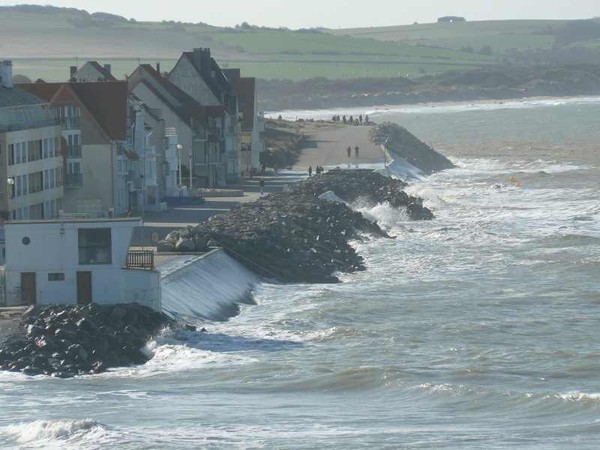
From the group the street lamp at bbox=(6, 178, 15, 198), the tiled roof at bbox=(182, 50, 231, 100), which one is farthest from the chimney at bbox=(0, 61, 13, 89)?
the tiled roof at bbox=(182, 50, 231, 100)

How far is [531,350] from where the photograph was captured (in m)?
34.0

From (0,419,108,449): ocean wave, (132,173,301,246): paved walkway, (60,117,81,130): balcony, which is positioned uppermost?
(60,117,81,130): balcony

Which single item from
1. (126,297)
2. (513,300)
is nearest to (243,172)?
(513,300)

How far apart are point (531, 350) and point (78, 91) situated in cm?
2506

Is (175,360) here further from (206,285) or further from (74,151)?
(74,151)

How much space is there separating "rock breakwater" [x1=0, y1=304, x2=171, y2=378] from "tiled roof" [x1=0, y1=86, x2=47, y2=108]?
1620 centimetres

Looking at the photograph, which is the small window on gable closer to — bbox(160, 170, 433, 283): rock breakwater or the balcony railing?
the balcony railing

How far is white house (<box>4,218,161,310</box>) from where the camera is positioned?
111ft

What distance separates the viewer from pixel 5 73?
167 feet

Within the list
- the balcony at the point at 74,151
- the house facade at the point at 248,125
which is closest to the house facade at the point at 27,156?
the balcony at the point at 74,151

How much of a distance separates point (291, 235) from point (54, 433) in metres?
24.7

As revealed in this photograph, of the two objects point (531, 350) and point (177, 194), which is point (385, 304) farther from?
point (177, 194)

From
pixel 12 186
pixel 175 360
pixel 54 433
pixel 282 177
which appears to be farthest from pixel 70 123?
pixel 54 433

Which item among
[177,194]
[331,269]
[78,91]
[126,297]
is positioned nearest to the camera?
[126,297]
